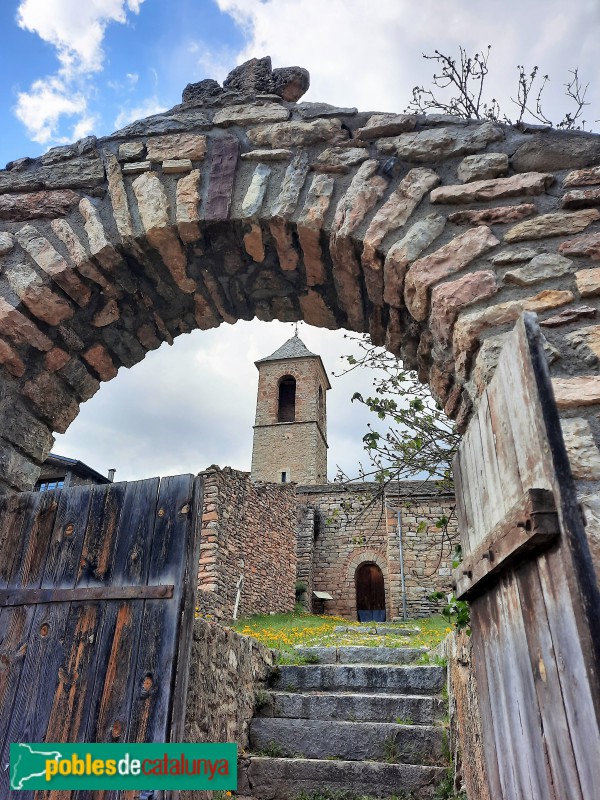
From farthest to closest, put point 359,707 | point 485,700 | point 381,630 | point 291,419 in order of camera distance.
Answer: point 291,419, point 381,630, point 359,707, point 485,700

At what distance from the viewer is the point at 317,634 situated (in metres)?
8.71

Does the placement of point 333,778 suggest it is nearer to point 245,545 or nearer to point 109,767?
point 109,767

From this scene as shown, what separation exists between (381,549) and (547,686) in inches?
607

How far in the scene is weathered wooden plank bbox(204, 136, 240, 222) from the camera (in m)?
2.42

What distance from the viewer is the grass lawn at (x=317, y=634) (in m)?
7.04

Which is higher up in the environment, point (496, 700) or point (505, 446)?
point (505, 446)

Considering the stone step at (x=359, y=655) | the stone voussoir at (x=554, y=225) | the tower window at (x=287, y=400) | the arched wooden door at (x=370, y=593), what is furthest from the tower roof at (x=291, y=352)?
the stone voussoir at (x=554, y=225)

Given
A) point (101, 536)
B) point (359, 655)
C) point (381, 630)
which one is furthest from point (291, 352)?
point (101, 536)

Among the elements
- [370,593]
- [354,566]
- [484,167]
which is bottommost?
[484,167]

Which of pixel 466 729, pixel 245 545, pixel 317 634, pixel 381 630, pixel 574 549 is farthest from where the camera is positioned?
pixel 245 545

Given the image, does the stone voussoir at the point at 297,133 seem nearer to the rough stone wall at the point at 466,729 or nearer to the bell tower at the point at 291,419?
the rough stone wall at the point at 466,729

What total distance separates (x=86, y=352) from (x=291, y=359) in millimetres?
22441

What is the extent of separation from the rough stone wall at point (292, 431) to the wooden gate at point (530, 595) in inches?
814

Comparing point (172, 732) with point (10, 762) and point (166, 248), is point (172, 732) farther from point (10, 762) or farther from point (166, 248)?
point (166, 248)
